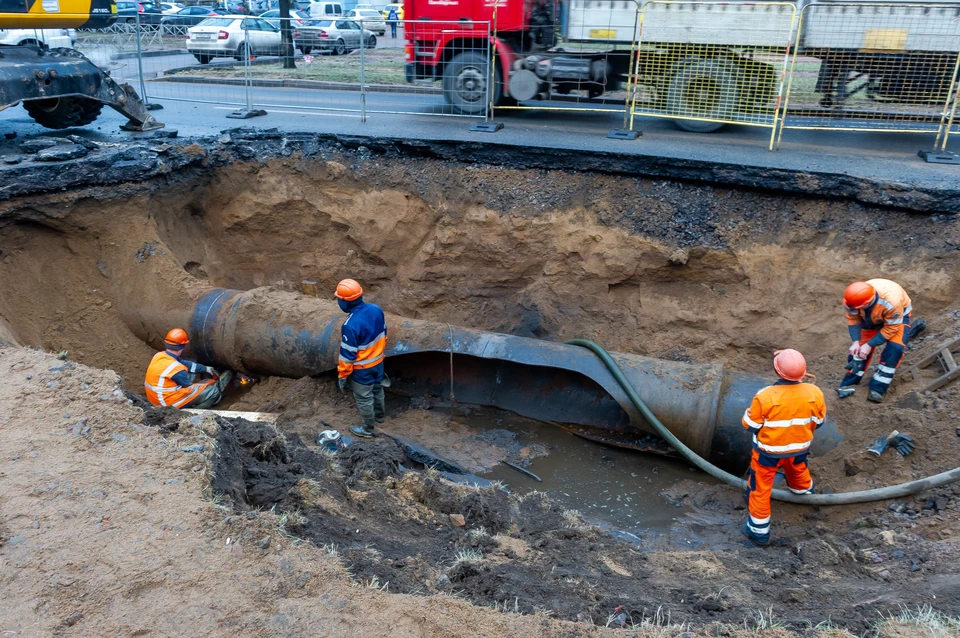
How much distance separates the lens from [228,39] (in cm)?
1617

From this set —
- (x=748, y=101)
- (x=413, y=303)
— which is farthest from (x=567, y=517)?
(x=748, y=101)

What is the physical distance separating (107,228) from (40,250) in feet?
2.25

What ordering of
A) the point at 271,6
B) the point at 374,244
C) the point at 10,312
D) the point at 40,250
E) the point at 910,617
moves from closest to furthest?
the point at 910,617 < the point at 10,312 < the point at 40,250 < the point at 374,244 < the point at 271,6

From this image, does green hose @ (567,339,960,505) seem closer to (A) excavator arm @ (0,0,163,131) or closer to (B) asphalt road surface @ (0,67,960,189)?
(B) asphalt road surface @ (0,67,960,189)

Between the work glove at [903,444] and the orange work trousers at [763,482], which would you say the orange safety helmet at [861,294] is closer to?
the work glove at [903,444]

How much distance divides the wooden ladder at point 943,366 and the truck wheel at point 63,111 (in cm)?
990

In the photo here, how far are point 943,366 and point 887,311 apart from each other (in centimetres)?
69

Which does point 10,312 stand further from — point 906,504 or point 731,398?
point 906,504

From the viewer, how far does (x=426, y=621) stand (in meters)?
2.67

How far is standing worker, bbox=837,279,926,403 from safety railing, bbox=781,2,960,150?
3.44 meters

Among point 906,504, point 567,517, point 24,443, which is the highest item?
point 24,443

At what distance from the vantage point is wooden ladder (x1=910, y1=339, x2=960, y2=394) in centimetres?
516

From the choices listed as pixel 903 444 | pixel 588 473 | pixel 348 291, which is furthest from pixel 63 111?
pixel 903 444

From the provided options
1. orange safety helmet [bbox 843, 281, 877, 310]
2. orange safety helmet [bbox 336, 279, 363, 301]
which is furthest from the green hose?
orange safety helmet [bbox 336, 279, 363, 301]
